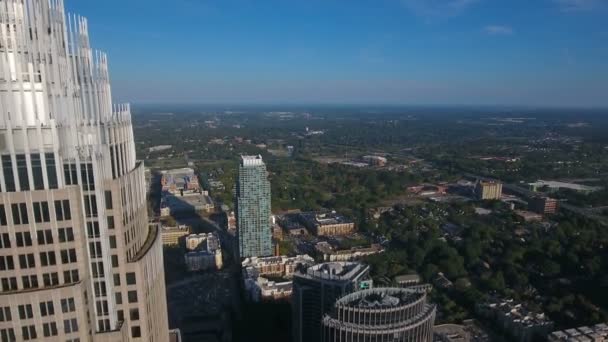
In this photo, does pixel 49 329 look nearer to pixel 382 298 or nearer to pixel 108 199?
pixel 108 199

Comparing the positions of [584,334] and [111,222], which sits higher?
[111,222]

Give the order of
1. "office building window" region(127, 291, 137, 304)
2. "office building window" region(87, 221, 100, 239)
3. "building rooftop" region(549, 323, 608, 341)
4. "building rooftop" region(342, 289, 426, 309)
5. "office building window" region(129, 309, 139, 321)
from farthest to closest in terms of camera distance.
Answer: "building rooftop" region(549, 323, 608, 341), "building rooftop" region(342, 289, 426, 309), "office building window" region(129, 309, 139, 321), "office building window" region(127, 291, 137, 304), "office building window" region(87, 221, 100, 239)

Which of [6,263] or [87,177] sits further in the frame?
[87,177]

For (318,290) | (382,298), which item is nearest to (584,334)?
(382,298)

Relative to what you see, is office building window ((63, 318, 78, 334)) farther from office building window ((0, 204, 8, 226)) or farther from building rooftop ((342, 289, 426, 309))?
building rooftop ((342, 289, 426, 309))

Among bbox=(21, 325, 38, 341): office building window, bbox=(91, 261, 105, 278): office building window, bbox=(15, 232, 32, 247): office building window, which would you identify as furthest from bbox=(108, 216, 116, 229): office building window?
bbox=(21, 325, 38, 341): office building window

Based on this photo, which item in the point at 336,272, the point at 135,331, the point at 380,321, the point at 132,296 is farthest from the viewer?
the point at 336,272
